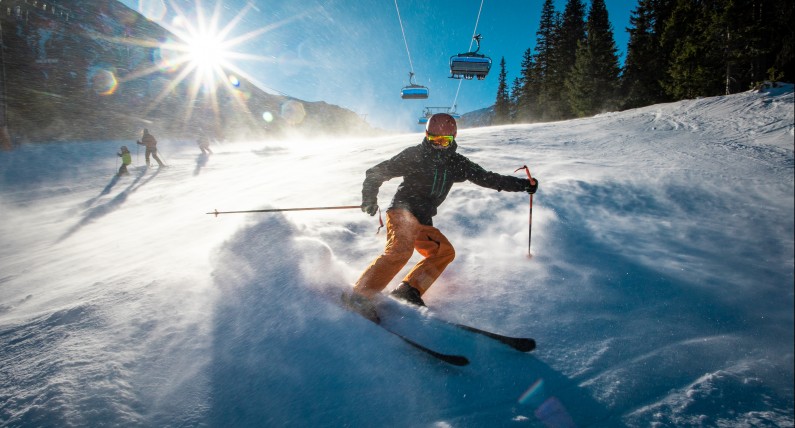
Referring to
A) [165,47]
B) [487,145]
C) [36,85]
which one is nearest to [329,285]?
[487,145]

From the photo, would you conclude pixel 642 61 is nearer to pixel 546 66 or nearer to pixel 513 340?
pixel 546 66

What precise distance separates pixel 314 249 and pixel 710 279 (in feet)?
11.9

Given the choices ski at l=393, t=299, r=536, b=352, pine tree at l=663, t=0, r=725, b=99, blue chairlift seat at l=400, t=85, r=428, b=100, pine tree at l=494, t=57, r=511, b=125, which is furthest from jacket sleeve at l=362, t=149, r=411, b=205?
pine tree at l=494, t=57, r=511, b=125

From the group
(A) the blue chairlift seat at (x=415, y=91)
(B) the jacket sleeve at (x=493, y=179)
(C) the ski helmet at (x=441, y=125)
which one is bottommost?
(B) the jacket sleeve at (x=493, y=179)

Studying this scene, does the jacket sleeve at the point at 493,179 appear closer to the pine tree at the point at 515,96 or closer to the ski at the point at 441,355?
the ski at the point at 441,355

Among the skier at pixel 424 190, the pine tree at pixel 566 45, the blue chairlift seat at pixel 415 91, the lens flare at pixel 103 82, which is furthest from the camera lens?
the lens flare at pixel 103 82

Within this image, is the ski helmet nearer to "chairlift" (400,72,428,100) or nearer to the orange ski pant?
the orange ski pant

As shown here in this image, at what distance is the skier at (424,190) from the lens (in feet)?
9.86

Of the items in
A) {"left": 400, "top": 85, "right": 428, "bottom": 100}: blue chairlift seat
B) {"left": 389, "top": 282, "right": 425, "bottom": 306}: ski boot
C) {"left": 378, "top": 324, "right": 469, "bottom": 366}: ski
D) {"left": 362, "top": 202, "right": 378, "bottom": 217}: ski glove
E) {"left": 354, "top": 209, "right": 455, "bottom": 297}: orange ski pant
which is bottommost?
{"left": 378, "top": 324, "right": 469, "bottom": 366}: ski

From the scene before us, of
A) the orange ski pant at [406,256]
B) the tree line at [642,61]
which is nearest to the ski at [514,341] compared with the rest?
the orange ski pant at [406,256]

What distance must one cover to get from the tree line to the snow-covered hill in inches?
440

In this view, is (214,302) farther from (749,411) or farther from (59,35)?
(59,35)

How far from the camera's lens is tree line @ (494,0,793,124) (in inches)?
762

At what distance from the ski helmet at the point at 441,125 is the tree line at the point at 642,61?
38.9 feet
